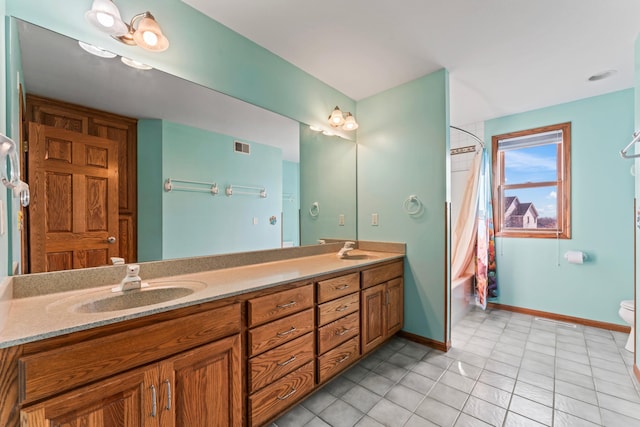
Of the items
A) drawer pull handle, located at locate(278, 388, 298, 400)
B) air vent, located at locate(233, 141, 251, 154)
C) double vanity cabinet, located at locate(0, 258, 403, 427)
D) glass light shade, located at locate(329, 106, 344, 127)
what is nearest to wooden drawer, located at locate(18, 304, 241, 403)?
double vanity cabinet, located at locate(0, 258, 403, 427)

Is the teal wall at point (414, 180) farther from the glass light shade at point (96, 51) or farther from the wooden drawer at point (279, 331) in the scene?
the glass light shade at point (96, 51)

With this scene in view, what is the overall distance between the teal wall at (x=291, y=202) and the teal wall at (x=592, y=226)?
9.22ft

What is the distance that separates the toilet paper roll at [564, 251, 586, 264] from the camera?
2.78m

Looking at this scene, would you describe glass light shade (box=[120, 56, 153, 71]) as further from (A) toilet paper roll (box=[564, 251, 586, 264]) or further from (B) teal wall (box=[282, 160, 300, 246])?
(A) toilet paper roll (box=[564, 251, 586, 264])

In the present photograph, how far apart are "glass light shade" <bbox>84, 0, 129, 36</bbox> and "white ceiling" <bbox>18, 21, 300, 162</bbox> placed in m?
0.15

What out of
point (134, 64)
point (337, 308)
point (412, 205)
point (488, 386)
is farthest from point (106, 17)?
point (488, 386)

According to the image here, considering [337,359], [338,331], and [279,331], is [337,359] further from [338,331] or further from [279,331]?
[279,331]

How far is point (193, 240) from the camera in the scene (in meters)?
1.67

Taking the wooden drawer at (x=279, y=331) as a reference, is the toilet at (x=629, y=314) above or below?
below

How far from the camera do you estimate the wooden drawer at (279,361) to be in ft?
4.40

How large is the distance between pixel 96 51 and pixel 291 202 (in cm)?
144

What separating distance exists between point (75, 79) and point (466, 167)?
3.88 meters

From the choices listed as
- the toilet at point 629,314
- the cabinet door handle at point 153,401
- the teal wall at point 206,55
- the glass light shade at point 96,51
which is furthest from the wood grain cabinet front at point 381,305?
the glass light shade at point 96,51

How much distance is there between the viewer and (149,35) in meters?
1.36
